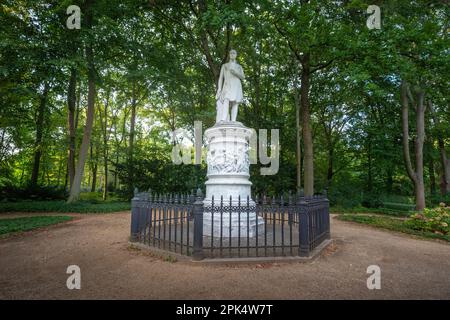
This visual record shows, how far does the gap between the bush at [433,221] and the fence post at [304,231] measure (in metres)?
6.64

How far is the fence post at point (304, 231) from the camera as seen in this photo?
519cm

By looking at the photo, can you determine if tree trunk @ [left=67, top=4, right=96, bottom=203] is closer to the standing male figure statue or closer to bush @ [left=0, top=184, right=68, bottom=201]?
bush @ [left=0, top=184, right=68, bottom=201]

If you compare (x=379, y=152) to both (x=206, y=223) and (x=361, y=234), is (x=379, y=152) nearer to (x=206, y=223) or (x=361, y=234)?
(x=361, y=234)

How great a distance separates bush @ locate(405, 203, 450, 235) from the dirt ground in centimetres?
264

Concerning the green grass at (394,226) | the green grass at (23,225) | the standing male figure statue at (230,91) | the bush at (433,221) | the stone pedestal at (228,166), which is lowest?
the green grass at (394,226)

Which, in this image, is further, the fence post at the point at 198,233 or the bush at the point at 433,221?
the bush at the point at 433,221

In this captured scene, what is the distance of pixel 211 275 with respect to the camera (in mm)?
4293

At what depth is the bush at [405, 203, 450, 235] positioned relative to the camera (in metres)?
8.82

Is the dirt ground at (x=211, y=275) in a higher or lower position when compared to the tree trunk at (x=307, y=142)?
lower

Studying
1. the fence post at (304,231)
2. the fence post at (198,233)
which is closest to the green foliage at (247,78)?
the fence post at (304,231)

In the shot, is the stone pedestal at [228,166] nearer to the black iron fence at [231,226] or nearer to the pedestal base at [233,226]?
the pedestal base at [233,226]

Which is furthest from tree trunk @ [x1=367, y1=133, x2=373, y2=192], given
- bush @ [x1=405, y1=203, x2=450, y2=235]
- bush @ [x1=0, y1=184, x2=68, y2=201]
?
bush @ [x1=0, y1=184, x2=68, y2=201]

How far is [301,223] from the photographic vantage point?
5.26 m

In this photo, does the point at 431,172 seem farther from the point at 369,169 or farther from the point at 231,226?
the point at 231,226
